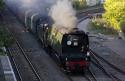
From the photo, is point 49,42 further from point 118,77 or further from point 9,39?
point 9,39

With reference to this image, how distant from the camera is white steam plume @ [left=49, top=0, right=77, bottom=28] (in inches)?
1065

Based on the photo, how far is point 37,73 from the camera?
2598 cm

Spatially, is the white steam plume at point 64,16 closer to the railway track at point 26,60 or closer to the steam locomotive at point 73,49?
the steam locomotive at point 73,49

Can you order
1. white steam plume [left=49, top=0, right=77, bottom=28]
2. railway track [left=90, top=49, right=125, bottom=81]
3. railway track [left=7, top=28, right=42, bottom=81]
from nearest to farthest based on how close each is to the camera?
railway track [left=7, top=28, right=42, bottom=81] < railway track [left=90, top=49, right=125, bottom=81] < white steam plume [left=49, top=0, right=77, bottom=28]

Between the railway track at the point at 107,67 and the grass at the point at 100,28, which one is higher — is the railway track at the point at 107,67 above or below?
below

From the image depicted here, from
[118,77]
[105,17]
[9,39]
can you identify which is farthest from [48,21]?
[105,17]

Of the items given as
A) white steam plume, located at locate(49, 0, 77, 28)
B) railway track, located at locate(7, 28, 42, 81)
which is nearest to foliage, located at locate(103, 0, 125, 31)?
railway track, located at locate(7, 28, 42, 81)

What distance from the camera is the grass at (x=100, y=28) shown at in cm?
4541

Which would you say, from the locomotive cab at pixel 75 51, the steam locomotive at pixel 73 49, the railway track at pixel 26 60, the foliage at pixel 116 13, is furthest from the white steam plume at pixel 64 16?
the foliage at pixel 116 13

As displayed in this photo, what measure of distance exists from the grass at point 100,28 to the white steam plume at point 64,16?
51.3 feet

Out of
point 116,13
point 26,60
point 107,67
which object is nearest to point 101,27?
point 116,13

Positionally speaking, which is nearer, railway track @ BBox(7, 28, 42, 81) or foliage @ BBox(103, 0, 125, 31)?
railway track @ BBox(7, 28, 42, 81)

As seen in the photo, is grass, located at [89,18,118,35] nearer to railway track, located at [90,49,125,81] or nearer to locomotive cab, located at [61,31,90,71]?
railway track, located at [90,49,125,81]

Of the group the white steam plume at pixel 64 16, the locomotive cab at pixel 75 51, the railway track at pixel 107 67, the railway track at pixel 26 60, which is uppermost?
the white steam plume at pixel 64 16
